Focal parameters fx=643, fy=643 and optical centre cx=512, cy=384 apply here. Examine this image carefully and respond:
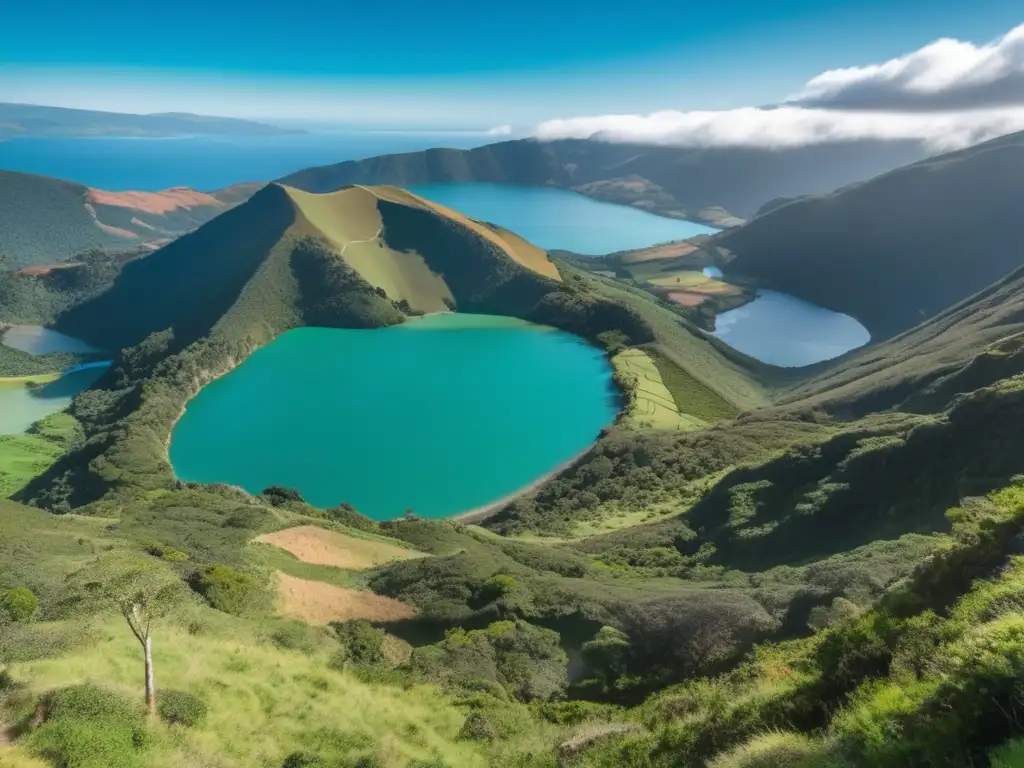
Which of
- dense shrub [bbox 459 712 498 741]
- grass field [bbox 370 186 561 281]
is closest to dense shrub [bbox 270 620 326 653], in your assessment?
dense shrub [bbox 459 712 498 741]

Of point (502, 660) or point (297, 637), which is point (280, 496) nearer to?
point (297, 637)

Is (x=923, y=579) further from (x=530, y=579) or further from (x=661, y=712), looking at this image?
(x=530, y=579)

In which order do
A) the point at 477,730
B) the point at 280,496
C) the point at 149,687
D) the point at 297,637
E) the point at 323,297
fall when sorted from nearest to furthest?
1. the point at 149,687
2. the point at 477,730
3. the point at 297,637
4. the point at 280,496
5. the point at 323,297

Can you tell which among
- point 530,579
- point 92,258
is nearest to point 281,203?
point 92,258

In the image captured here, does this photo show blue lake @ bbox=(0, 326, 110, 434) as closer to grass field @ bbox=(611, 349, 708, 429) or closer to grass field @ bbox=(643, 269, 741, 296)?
grass field @ bbox=(611, 349, 708, 429)

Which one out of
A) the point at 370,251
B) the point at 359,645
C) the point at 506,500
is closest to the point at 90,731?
the point at 359,645

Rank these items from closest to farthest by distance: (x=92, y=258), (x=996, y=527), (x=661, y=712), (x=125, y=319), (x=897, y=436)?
1. (x=996, y=527)
2. (x=661, y=712)
3. (x=897, y=436)
4. (x=125, y=319)
5. (x=92, y=258)

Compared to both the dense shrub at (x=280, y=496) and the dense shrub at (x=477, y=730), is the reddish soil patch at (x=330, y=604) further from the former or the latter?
the dense shrub at (x=280, y=496)

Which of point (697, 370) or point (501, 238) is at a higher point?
point (501, 238)
